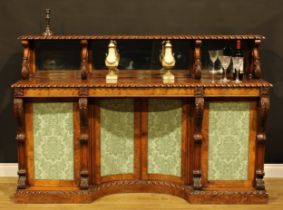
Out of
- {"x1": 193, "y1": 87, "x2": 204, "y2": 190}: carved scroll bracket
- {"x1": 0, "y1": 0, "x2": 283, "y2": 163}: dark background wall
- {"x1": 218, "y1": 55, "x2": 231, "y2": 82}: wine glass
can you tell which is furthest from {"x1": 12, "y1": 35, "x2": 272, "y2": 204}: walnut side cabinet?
{"x1": 0, "y1": 0, "x2": 283, "y2": 163}: dark background wall

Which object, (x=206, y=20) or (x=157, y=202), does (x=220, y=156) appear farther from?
(x=206, y=20)

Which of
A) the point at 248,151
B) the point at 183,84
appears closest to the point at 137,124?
the point at 183,84

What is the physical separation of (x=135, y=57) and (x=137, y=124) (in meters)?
0.61

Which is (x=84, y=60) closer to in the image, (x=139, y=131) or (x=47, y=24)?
(x=47, y=24)

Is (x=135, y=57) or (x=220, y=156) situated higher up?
(x=135, y=57)

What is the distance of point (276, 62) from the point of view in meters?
4.79

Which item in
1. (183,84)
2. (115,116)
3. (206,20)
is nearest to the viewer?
(183,84)

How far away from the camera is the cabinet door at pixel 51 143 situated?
4188 mm

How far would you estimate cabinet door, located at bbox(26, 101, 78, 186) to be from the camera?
4188 millimetres

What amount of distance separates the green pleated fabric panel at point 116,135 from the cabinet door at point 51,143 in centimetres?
25

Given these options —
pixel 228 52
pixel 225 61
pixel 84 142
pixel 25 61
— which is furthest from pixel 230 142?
pixel 25 61

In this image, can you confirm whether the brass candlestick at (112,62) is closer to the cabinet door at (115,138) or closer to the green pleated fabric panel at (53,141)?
the cabinet door at (115,138)

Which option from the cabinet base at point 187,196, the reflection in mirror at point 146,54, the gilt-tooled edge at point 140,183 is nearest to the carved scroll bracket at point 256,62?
the reflection in mirror at point 146,54

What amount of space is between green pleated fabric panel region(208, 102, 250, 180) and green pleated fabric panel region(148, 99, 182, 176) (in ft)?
0.89
